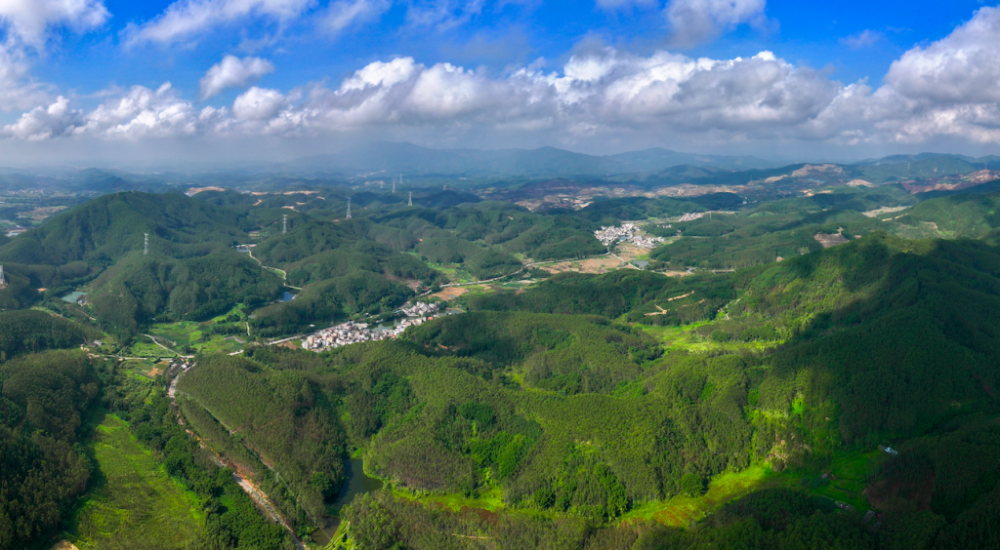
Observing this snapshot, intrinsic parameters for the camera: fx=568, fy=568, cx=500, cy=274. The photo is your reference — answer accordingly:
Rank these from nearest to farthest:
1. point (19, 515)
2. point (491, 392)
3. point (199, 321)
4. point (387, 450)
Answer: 1. point (19, 515)
2. point (387, 450)
3. point (491, 392)
4. point (199, 321)

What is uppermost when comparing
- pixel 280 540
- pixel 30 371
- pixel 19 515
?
pixel 30 371

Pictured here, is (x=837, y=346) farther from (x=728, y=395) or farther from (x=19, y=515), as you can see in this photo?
(x=19, y=515)

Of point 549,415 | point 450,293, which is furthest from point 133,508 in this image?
point 450,293

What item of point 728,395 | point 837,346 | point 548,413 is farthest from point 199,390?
point 837,346

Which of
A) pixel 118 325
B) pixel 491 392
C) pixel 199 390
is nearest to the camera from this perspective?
pixel 491 392

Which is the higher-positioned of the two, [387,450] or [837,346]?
[837,346]

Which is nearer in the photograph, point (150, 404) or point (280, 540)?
point (280, 540)

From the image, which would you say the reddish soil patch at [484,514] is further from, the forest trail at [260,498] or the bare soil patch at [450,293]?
the bare soil patch at [450,293]
